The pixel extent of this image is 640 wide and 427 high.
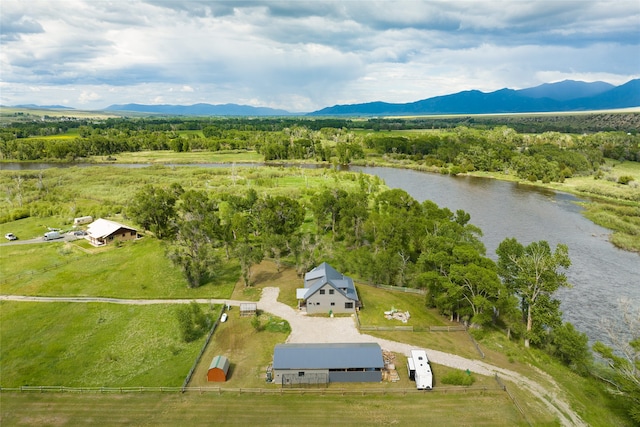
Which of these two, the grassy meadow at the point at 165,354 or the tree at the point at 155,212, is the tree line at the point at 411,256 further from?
the grassy meadow at the point at 165,354

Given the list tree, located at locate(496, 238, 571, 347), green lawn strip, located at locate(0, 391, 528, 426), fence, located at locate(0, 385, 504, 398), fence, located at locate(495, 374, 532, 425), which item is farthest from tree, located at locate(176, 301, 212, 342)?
tree, located at locate(496, 238, 571, 347)

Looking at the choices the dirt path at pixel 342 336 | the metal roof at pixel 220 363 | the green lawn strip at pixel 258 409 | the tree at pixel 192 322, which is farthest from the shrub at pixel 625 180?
the metal roof at pixel 220 363

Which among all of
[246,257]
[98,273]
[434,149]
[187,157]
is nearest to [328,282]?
[246,257]

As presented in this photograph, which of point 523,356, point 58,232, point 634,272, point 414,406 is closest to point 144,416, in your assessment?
point 414,406

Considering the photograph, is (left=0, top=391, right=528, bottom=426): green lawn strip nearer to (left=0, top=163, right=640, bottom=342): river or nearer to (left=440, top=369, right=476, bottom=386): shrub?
(left=440, top=369, right=476, bottom=386): shrub

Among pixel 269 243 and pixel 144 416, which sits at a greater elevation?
pixel 269 243

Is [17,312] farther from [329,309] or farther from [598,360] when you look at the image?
[598,360]
